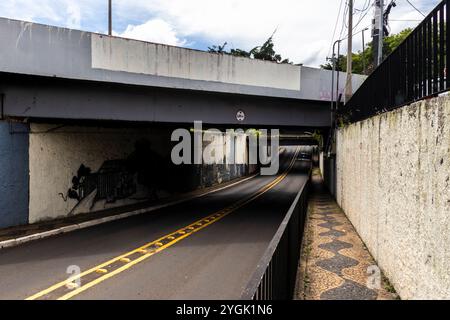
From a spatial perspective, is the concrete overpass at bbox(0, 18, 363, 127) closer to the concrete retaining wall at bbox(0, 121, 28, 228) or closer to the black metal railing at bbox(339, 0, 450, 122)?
the concrete retaining wall at bbox(0, 121, 28, 228)

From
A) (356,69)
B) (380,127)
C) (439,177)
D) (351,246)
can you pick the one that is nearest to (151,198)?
(351,246)

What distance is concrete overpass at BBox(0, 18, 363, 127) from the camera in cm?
1205

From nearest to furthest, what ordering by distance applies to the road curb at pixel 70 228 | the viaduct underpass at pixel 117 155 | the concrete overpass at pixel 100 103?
1. the viaduct underpass at pixel 117 155
2. the road curb at pixel 70 228
3. the concrete overpass at pixel 100 103

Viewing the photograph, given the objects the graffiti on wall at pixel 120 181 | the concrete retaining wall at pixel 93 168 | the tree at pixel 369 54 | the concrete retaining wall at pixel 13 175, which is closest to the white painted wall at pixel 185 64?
the concrete retaining wall at pixel 13 175

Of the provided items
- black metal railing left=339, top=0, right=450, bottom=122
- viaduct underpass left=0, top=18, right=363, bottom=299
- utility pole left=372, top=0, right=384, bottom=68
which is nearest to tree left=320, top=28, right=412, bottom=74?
utility pole left=372, top=0, right=384, bottom=68

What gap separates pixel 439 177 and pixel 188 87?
1156 centimetres

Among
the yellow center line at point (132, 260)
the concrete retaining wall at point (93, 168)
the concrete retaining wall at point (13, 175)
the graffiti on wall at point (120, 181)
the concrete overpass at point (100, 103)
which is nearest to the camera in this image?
the yellow center line at point (132, 260)

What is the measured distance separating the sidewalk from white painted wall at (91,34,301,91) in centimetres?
717

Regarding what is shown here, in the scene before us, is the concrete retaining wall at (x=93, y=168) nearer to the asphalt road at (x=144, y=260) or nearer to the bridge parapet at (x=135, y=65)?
the asphalt road at (x=144, y=260)

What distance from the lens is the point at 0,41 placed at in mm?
11312

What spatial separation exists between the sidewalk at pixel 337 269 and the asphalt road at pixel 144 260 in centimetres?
128

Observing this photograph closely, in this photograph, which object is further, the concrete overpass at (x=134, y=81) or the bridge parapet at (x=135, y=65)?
the concrete overpass at (x=134, y=81)

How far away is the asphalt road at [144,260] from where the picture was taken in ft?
23.5

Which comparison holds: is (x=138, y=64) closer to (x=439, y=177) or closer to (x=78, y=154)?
(x=78, y=154)
